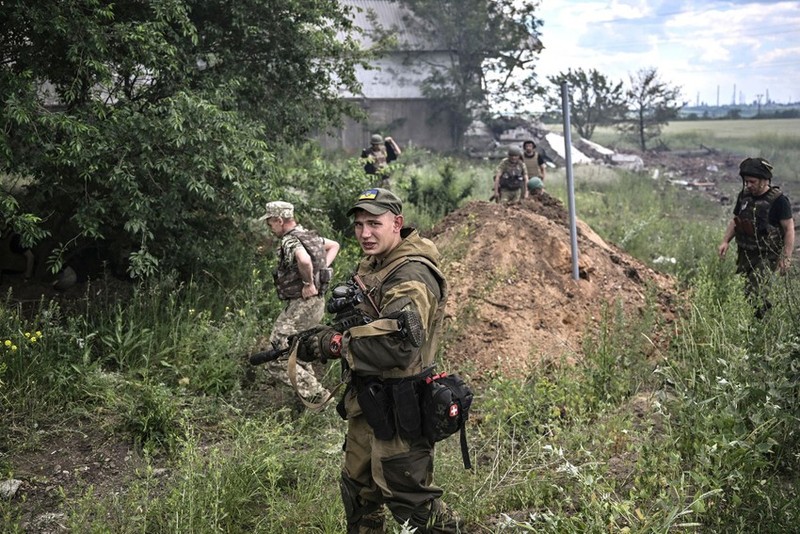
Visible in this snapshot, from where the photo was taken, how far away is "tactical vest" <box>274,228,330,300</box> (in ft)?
19.4

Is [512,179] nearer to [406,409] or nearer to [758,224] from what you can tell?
[758,224]

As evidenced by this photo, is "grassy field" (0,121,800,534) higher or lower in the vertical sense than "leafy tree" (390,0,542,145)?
lower

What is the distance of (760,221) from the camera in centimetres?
695

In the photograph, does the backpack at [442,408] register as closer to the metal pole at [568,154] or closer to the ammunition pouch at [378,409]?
the ammunition pouch at [378,409]

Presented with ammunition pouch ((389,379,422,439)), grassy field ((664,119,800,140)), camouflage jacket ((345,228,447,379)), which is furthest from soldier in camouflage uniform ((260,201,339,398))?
grassy field ((664,119,800,140))

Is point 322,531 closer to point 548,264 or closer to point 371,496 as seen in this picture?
point 371,496

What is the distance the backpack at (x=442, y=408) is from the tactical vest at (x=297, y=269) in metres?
2.41

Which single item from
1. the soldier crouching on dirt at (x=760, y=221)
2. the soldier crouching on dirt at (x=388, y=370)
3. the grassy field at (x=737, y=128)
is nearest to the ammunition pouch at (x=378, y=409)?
the soldier crouching on dirt at (x=388, y=370)

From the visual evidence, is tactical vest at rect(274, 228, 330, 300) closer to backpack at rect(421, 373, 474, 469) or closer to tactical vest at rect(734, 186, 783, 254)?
backpack at rect(421, 373, 474, 469)

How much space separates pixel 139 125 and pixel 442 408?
4198 millimetres

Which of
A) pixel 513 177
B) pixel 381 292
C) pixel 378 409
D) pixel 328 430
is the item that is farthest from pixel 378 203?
pixel 513 177

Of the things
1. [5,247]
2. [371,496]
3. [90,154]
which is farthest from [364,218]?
[5,247]

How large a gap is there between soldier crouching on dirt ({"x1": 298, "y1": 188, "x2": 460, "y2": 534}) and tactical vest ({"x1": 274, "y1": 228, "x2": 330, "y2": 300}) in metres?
2.07

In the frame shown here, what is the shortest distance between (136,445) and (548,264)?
4.50 m
